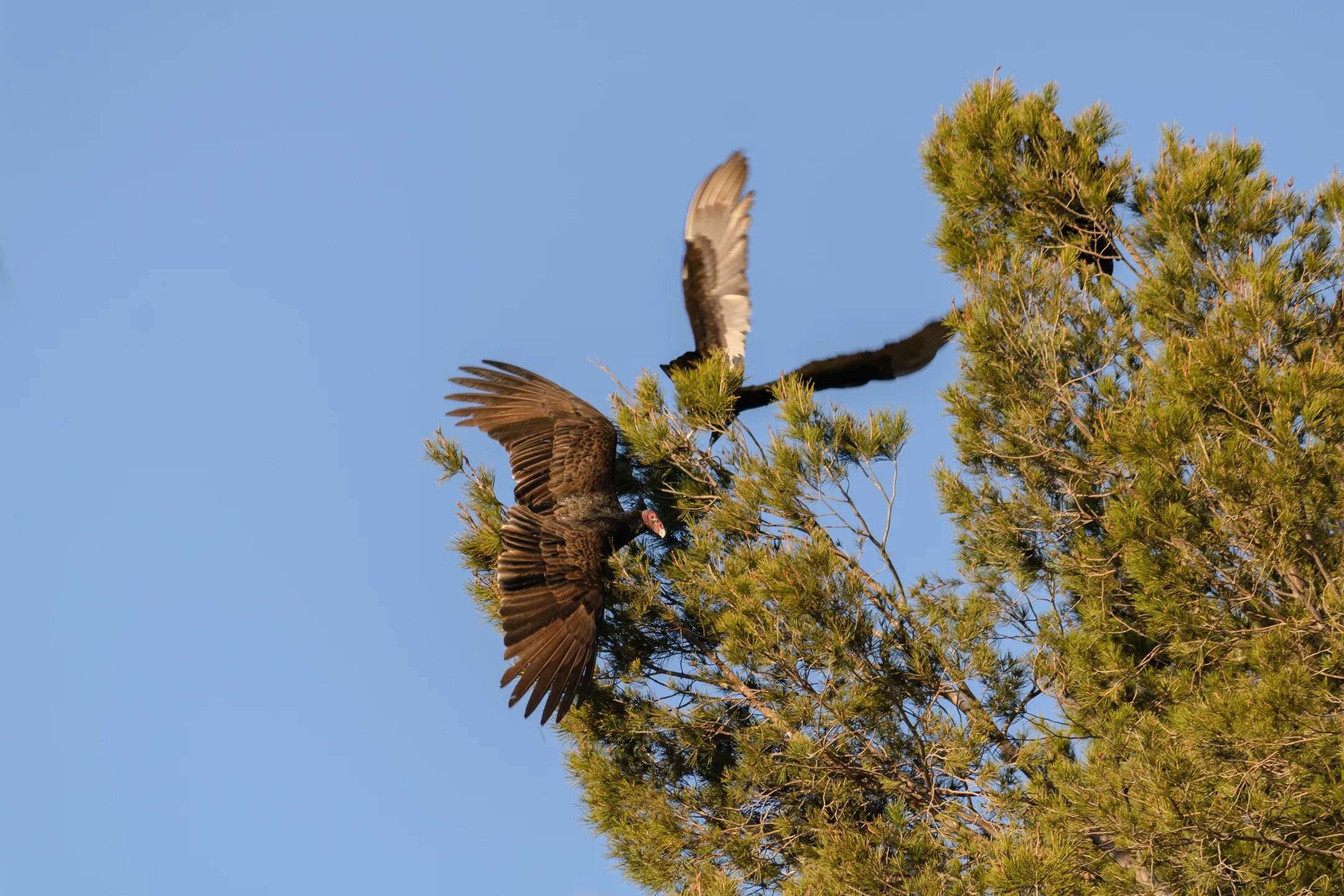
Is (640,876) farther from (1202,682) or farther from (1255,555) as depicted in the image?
(1255,555)

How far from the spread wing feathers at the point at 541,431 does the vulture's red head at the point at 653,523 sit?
26 centimetres

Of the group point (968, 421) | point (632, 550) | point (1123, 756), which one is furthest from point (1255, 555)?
point (632, 550)

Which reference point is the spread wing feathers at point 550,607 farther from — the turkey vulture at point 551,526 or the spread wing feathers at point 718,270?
the spread wing feathers at point 718,270

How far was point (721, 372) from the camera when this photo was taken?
543 cm

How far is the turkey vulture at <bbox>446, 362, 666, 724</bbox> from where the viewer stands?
5344mm

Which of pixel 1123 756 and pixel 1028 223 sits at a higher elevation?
pixel 1028 223

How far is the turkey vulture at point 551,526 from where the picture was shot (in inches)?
210

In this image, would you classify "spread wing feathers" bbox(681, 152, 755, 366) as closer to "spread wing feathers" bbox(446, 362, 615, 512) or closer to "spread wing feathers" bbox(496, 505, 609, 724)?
"spread wing feathers" bbox(446, 362, 615, 512)

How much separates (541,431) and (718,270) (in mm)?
1259

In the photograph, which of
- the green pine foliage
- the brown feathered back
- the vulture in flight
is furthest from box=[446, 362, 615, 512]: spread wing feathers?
the green pine foliage

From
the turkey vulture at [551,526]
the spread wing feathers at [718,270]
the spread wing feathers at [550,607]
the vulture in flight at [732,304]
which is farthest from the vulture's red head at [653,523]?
the spread wing feathers at [718,270]

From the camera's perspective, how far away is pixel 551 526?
18.7ft

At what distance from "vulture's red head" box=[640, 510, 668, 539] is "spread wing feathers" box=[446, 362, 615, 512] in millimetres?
258

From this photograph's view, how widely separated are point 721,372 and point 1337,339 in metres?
2.80
